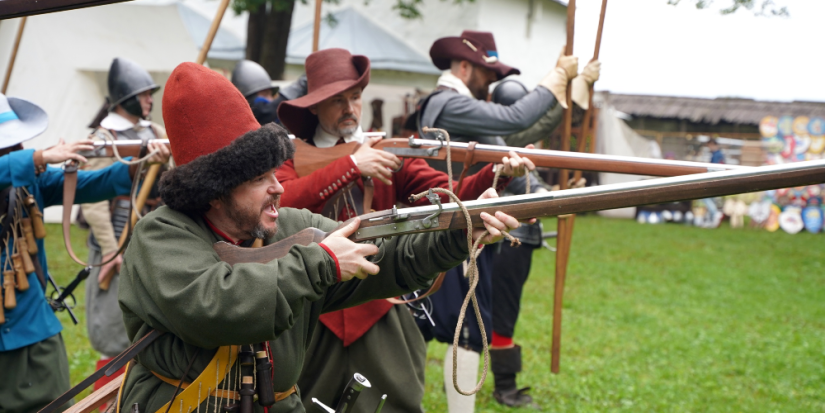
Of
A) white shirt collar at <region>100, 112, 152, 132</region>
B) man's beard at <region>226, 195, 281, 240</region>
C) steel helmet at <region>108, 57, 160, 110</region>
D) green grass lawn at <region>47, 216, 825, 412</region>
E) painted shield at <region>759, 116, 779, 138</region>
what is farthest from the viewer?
painted shield at <region>759, 116, 779, 138</region>

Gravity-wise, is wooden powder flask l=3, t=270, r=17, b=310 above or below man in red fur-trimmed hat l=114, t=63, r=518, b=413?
below

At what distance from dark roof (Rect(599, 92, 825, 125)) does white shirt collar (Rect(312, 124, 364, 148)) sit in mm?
17591

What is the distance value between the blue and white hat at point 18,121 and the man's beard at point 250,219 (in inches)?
68.8

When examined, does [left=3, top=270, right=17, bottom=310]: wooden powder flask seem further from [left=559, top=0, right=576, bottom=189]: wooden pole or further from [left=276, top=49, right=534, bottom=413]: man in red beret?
[left=559, top=0, right=576, bottom=189]: wooden pole

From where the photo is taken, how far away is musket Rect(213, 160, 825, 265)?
2.22m

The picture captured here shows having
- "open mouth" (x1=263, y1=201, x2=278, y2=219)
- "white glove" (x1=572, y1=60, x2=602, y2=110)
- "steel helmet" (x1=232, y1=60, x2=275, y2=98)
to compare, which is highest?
"white glove" (x1=572, y1=60, x2=602, y2=110)

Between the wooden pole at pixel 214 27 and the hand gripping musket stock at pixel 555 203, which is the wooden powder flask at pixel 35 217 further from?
the hand gripping musket stock at pixel 555 203

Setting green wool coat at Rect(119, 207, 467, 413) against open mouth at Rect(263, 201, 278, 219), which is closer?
green wool coat at Rect(119, 207, 467, 413)

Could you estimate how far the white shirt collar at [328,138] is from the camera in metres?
3.65

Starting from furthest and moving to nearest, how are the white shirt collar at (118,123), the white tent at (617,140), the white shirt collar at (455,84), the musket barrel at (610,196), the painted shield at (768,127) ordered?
1. the painted shield at (768,127)
2. the white tent at (617,140)
3. the white shirt collar at (118,123)
4. the white shirt collar at (455,84)
5. the musket barrel at (610,196)

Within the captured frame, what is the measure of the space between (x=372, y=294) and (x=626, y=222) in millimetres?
16129

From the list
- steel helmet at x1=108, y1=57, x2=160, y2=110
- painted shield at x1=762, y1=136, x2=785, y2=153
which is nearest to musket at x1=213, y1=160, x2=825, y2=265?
steel helmet at x1=108, y1=57, x2=160, y2=110

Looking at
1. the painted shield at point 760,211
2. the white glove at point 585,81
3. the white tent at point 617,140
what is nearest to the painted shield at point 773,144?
the painted shield at point 760,211

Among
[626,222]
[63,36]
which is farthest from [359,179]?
[626,222]
